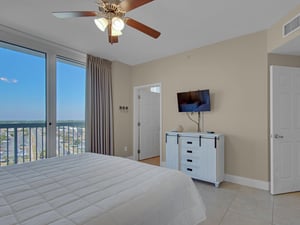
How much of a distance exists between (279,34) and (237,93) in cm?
109

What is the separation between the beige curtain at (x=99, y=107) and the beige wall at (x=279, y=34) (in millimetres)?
3386

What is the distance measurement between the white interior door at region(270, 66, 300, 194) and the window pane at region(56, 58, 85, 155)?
3693 mm

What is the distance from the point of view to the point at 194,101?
3.80 metres

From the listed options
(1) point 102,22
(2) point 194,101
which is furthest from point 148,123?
(1) point 102,22

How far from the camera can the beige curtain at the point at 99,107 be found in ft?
13.4

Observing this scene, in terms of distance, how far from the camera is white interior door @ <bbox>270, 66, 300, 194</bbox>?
288cm

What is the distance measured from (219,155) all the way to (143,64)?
3.00m

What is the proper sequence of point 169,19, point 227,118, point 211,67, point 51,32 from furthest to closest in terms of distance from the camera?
point 211,67
point 227,118
point 51,32
point 169,19

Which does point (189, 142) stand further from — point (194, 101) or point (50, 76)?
point (50, 76)

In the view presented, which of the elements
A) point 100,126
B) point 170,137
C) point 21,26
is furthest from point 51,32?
point 170,137

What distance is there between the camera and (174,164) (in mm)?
3771

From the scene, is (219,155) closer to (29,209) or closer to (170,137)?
(170,137)

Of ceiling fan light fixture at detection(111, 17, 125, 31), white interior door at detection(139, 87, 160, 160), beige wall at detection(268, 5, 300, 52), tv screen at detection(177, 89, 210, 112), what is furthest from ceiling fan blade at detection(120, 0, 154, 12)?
white interior door at detection(139, 87, 160, 160)

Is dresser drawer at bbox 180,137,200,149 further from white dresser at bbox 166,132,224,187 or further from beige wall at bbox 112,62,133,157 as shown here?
beige wall at bbox 112,62,133,157
